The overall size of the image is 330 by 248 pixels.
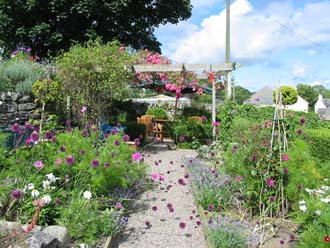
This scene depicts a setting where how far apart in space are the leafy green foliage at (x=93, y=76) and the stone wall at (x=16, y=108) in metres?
A: 0.82

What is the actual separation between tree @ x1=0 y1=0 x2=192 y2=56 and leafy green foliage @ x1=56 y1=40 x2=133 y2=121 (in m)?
4.44

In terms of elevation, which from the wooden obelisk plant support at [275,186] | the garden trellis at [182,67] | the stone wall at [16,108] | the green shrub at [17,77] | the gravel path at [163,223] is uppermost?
the garden trellis at [182,67]

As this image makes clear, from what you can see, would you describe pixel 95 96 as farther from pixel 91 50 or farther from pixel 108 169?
pixel 108 169

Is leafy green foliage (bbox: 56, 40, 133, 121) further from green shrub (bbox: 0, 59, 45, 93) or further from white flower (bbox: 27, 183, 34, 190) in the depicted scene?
white flower (bbox: 27, 183, 34, 190)

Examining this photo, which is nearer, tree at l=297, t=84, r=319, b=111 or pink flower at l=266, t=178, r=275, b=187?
pink flower at l=266, t=178, r=275, b=187

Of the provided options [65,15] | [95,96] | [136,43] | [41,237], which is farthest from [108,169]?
[136,43]

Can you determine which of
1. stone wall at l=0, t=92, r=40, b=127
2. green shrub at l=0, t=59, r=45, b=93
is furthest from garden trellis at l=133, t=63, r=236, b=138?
stone wall at l=0, t=92, r=40, b=127

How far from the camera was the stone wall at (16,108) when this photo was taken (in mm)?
7422

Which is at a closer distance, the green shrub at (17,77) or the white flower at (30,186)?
the white flower at (30,186)

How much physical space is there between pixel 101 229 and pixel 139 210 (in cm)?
108

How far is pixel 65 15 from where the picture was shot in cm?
1314

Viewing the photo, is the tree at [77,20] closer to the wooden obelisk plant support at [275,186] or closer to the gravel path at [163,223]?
the gravel path at [163,223]

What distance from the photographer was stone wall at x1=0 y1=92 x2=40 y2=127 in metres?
7.42

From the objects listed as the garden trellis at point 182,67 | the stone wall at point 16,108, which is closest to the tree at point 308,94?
the garden trellis at point 182,67
